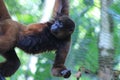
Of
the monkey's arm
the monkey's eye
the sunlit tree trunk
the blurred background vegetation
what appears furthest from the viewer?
the blurred background vegetation

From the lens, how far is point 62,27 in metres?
3.30

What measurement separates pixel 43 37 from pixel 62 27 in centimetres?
19

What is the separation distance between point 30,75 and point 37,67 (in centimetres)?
12

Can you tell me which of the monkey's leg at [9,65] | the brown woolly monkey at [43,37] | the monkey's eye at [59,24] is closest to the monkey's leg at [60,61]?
the brown woolly monkey at [43,37]

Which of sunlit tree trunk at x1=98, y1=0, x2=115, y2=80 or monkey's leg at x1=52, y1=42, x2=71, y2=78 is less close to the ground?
sunlit tree trunk at x1=98, y1=0, x2=115, y2=80

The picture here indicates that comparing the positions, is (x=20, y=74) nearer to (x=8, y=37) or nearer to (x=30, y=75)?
(x=30, y=75)

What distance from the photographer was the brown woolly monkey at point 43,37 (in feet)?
10.4

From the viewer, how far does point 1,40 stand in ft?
10.0

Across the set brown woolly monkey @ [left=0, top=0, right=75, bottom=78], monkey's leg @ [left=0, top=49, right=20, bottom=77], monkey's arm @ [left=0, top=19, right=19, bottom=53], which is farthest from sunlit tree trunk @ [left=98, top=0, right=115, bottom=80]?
monkey's leg @ [left=0, top=49, right=20, bottom=77]

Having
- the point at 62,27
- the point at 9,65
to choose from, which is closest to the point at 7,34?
the point at 9,65

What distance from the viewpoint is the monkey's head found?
3209mm

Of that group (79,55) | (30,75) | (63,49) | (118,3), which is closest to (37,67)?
(30,75)

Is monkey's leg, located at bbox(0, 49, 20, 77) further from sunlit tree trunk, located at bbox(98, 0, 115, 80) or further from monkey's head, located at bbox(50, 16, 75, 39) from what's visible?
sunlit tree trunk, located at bbox(98, 0, 115, 80)

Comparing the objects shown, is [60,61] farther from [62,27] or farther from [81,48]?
[81,48]
